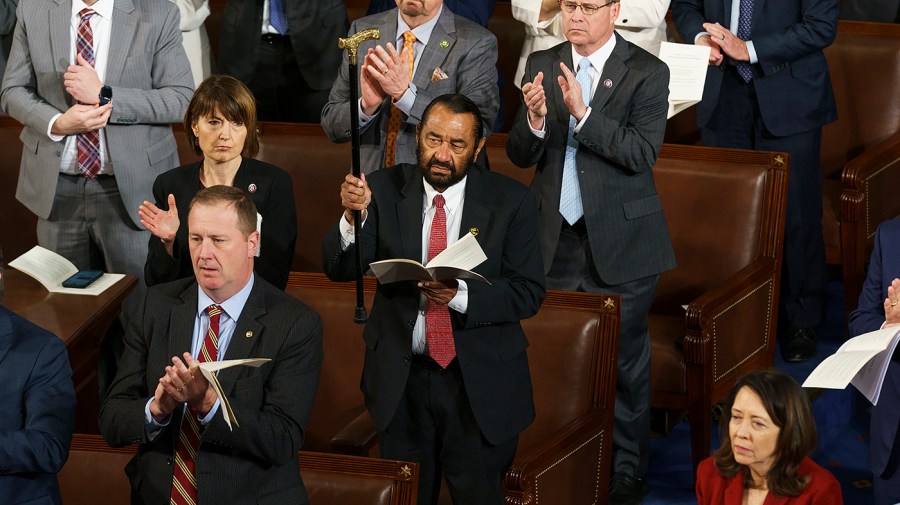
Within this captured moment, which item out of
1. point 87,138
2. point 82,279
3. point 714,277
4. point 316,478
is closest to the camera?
point 316,478

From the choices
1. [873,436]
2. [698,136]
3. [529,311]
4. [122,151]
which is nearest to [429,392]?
[529,311]

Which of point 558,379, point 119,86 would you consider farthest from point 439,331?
point 119,86

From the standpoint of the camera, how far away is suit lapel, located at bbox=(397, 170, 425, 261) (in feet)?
12.1

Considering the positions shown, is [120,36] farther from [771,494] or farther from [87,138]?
[771,494]

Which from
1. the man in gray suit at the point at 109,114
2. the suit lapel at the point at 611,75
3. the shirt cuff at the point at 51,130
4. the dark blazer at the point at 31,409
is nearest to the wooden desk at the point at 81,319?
the man in gray suit at the point at 109,114

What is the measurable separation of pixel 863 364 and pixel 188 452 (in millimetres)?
1615

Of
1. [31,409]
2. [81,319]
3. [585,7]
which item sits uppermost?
[585,7]

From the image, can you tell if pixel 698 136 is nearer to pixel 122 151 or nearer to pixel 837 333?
pixel 837 333

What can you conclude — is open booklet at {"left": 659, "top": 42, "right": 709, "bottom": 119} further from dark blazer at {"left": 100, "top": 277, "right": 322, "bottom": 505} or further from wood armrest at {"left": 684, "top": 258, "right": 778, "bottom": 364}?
dark blazer at {"left": 100, "top": 277, "right": 322, "bottom": 505}

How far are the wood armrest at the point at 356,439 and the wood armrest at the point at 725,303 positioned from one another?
3.71 feet

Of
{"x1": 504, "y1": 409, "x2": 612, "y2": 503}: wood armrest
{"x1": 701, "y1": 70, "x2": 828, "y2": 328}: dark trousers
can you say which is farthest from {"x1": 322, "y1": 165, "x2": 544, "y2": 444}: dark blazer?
{"x1": 701, "y1": 70, "x2": 828, "y2": 328}: dark trousers

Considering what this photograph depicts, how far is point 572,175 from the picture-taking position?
14.2 ft

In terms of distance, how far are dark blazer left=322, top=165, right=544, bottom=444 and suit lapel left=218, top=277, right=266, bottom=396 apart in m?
0.50

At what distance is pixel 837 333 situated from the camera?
5.58 meters
